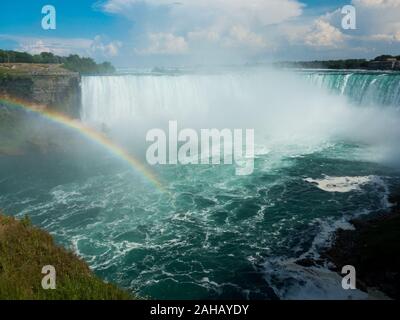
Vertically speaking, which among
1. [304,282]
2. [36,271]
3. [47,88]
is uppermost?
[47,88]

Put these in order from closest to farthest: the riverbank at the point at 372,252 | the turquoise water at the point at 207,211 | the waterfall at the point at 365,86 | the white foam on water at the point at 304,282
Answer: the white foam on water at the point at 304,282
the riverbank at the point at 372,252
the turquoise water at the point at 207,211
the waterfall at the point at 365,86

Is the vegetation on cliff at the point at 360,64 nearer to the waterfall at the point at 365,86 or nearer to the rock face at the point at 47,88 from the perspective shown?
the waterfall at the point at 365,86

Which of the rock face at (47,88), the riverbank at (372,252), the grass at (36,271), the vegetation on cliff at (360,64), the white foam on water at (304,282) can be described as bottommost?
the white foam on water at (304,282)

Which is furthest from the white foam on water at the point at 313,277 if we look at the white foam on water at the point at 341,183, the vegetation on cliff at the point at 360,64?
the vegetation on cliff at the point at 360,64

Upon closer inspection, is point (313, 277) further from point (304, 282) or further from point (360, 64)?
point (360, 64)

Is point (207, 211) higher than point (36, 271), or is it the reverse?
point (36, 271)

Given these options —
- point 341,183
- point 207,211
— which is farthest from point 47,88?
point 341,183
